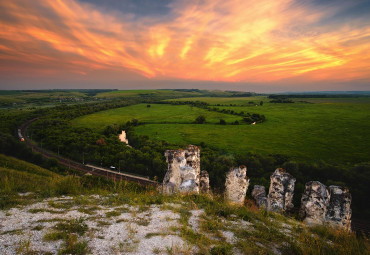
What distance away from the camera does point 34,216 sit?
298 inches

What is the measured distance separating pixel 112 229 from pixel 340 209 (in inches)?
590

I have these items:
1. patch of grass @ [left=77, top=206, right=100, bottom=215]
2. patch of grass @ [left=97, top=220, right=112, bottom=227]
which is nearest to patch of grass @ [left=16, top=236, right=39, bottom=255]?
patch of grass @ [left=97, top=220, right=112, bottom=227]

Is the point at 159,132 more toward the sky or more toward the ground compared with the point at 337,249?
more toward the ground

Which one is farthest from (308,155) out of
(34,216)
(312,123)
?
(34,216)

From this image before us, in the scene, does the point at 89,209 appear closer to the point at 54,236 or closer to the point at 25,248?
the point at 54,236

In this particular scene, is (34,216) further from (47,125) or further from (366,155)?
(47,125)

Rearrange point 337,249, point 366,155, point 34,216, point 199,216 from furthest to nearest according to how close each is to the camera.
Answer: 1. point 366,155
2. point 199,216
3. point 34,216
4. point 337,249

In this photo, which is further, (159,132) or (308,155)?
(159,132)

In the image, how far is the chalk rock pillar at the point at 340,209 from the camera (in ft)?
42.9

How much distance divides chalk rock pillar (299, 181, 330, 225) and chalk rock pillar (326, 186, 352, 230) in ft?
1.26

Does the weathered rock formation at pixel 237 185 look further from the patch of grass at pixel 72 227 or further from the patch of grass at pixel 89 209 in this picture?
the patch of grass at pixel 72 227

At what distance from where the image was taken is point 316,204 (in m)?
13.4

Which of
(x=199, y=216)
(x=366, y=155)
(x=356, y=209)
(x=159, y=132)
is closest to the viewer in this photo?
(x=199, y=216)

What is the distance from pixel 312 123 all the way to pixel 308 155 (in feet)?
158
